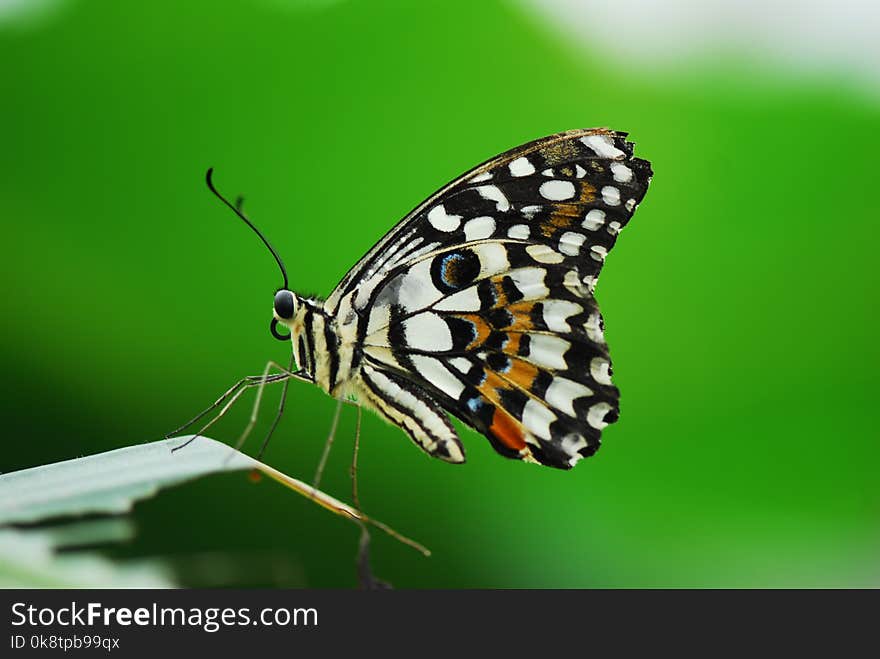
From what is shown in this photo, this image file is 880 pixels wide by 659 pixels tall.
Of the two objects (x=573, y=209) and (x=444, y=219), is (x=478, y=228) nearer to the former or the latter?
(x=444, y=219)

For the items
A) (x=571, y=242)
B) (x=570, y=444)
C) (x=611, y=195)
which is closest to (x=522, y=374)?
(x=570, y=444)

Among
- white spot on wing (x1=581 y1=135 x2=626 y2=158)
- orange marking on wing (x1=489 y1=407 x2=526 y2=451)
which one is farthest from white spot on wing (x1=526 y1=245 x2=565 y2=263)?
orange marking on wing (x1=489 y1=407 x2=526 y2=451)

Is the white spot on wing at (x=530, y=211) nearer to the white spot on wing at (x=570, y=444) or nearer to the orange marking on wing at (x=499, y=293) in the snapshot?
the orange marking on wing at (x=499, y=293)

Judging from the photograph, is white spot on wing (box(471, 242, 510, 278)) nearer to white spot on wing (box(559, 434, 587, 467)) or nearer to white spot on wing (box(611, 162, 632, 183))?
white spot on wing (box(611, 162, 632, 183))

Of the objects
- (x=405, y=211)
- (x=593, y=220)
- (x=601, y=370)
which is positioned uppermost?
(x=405, y=211)

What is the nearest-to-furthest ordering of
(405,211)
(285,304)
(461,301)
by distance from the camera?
(285,304)
(461,301)
(405,211)

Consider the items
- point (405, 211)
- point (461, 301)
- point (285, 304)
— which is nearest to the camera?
point (285, 304)
